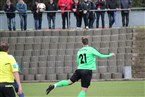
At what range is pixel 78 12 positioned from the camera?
30.4 m

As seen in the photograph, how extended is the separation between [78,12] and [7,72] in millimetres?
18363

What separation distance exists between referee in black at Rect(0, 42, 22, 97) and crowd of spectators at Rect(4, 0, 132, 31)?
59.7ft

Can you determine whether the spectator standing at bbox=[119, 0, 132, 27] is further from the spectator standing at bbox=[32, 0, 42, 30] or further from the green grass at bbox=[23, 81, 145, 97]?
the green grass at bbox=[23, 81, 145, 97]

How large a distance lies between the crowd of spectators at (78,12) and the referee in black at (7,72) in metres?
18.2

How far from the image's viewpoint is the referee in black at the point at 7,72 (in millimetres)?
12125

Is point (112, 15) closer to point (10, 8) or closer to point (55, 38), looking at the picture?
point (55, 38)

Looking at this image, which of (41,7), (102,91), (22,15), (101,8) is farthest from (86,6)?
(102,91)

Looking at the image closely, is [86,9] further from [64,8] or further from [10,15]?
[10,15]

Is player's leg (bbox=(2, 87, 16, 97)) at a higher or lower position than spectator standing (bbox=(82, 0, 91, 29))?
lower

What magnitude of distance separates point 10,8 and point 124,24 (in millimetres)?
5904

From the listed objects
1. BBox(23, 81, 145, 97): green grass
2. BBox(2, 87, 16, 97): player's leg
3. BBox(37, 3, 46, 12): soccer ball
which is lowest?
BBox(23, 81, 145, 97): green grass

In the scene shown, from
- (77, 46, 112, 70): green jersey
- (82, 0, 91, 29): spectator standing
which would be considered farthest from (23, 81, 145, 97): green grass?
(82, 0, 91, 29): spectator standing

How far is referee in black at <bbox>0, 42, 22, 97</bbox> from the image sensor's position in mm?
12125

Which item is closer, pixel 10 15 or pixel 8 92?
pixel 8 92
